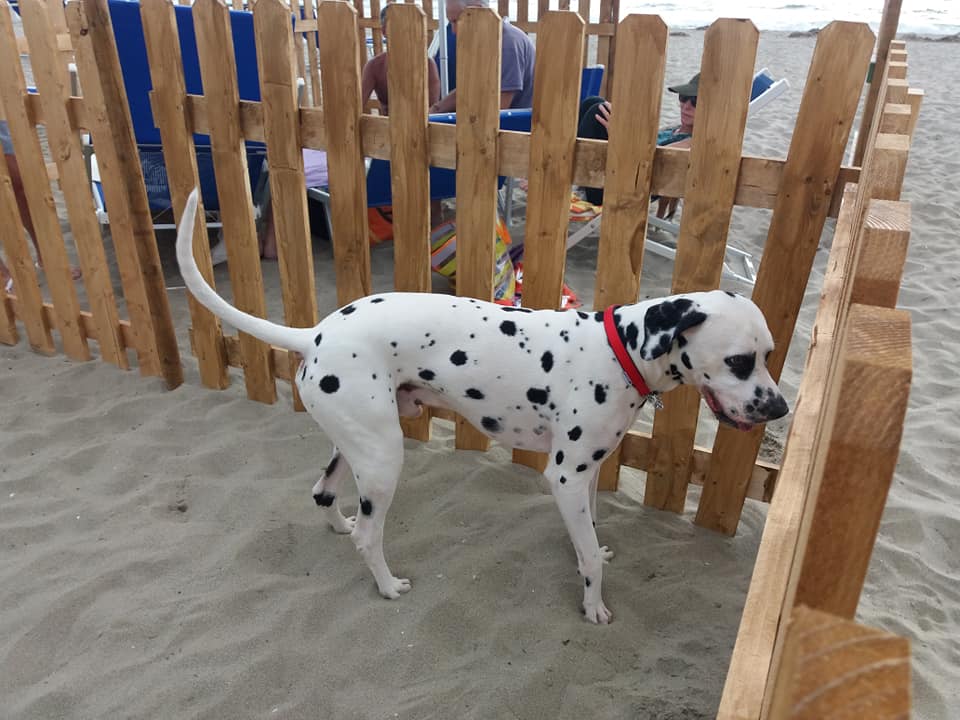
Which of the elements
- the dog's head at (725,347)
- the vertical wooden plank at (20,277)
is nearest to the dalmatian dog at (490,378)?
the dog's head at (725,347)

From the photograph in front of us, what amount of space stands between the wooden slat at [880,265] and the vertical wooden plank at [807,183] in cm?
161

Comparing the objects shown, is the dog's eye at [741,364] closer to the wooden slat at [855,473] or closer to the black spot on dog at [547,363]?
the black spot on dog at [547,363]

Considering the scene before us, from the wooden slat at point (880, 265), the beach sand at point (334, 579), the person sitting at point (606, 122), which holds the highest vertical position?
the wooden slat at point (880, 265)

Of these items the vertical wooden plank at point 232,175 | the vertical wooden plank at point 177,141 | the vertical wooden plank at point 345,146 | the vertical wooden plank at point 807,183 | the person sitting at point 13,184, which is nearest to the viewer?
the vertical wooden plank at point 807,183

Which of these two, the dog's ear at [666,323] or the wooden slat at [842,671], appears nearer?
the wooden slat at [842,671]

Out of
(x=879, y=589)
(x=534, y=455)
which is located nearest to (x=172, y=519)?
(x=534, y=455)

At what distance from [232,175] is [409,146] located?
1.01 meters

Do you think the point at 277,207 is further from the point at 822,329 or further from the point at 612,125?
the point at 822,329

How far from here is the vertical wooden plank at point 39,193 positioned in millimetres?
3750

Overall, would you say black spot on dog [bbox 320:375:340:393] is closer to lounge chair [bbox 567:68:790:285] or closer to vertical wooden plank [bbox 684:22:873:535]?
vertical wooden plank [bbox 684:22:873:535]

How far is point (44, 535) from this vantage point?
3076 millimetres

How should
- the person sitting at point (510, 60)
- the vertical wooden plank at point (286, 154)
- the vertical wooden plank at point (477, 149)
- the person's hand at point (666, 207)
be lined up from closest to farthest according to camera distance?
the vertical wooden plank at point (477, 149) → the vertical wooden plank at point (286, 154) → the person sitting at point (510, 60) → the person's hand at point (666, 207)

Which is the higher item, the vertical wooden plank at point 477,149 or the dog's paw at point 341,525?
the vertical wooden plank at point 477,149

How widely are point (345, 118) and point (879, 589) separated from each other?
2880 millimetres
